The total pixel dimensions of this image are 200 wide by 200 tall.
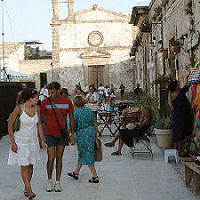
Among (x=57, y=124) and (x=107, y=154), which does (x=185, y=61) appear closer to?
(x=107, y=154)

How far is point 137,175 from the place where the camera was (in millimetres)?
5531

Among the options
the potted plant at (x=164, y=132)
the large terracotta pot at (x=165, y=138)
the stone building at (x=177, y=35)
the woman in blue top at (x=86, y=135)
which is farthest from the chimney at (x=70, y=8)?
the woman in blue top at (x=86, y=135)

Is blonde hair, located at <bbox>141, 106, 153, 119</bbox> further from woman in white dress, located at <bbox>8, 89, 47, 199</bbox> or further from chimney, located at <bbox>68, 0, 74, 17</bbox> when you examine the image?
chimney, located at <bbox>68, 0, 74, 17</bbox>

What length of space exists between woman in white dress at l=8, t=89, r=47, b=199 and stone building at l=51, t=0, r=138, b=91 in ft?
87.5

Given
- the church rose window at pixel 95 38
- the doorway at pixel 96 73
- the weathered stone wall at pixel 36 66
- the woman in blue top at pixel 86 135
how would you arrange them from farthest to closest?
the weathered stone wall at pixel 36 66, the doorway at pixel 96 73, the church rose window at pixel 95 38, the woman in blue top at pixel 86 135

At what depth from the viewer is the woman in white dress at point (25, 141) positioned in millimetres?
4352

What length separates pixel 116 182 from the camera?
16.9 ft

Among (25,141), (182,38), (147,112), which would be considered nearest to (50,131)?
(25,141)

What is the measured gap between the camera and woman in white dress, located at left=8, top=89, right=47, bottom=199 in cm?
435

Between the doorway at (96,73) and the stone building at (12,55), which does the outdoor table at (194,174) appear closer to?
the doorway at (96,73)

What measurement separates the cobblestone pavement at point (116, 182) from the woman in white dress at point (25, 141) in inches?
14.4

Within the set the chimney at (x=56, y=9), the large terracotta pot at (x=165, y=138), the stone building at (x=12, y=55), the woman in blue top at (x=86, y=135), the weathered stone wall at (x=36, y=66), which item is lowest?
the large terracotta pot at (x=165, y=138)

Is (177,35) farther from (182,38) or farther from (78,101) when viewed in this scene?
(78,101)

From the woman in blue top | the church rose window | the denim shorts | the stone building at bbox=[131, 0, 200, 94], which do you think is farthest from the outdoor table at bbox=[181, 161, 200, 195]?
the church rose window
